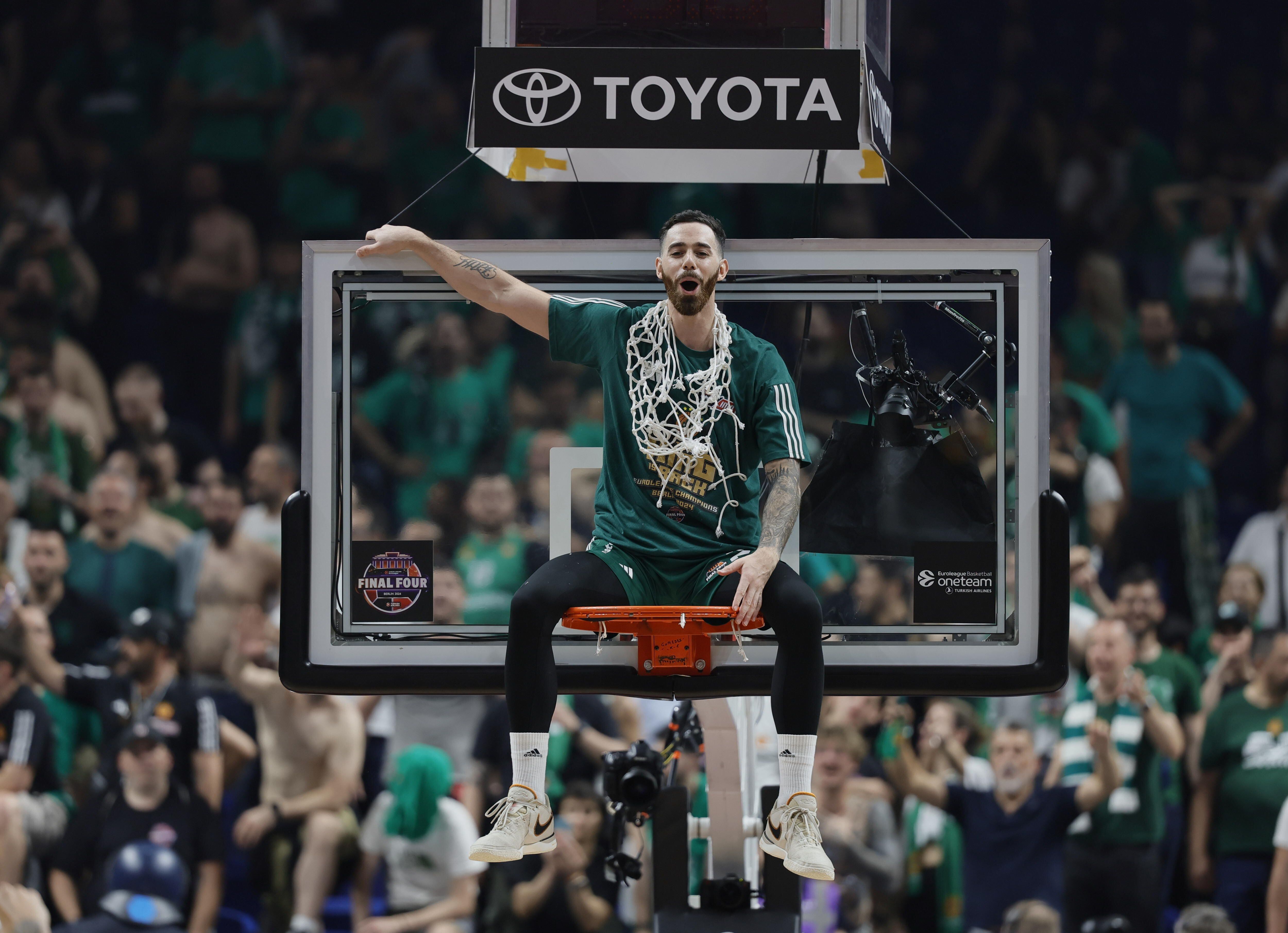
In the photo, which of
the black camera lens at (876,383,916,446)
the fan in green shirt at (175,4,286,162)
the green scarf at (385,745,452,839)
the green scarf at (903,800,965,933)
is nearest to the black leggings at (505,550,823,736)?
the black camera lens at (876,383,916,446)

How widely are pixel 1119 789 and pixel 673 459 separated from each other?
4016 mm

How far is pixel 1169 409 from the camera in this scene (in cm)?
898

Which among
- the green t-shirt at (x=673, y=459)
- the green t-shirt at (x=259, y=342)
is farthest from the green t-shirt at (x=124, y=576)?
the green t-shirt at (x=673, y=459)

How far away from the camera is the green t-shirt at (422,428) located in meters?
4.54

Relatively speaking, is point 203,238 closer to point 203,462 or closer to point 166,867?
point 203,462

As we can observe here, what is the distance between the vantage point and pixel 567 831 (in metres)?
7.33

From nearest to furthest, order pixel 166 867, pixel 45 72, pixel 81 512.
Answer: pixel 166 867
pixel 81 512
pixel 45 72

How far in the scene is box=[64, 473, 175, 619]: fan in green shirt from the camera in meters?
8.30

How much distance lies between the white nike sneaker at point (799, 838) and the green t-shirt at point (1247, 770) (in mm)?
3995

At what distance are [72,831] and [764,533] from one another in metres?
4.69

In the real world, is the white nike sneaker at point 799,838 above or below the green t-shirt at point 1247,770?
above

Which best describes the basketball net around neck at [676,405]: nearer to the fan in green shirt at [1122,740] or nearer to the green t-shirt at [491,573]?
the green t-shirt at [491,573]

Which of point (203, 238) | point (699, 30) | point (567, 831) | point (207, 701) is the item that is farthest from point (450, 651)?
point (203, 238)

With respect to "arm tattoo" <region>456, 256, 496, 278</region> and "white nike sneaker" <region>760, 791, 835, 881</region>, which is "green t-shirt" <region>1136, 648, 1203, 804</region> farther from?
"arm tattoo" <region>456, 256, 496, 278</region>
